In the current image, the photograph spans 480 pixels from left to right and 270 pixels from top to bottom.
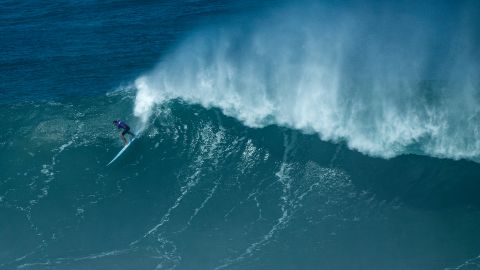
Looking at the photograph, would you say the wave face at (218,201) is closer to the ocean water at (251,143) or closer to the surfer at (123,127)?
the ocean water at (251,143)

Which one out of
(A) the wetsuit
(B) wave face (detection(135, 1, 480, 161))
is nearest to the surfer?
(A) the wetsuit

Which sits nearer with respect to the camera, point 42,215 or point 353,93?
point 42,215

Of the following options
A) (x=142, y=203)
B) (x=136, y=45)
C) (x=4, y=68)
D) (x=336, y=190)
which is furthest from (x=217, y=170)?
(x=4, y=68)

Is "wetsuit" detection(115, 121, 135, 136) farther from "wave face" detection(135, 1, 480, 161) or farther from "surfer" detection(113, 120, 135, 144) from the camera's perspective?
"wave face" detection(135, 1, 480, 161)

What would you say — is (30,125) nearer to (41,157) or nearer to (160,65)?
(41,157)

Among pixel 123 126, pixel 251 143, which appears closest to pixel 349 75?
pixel 251 143

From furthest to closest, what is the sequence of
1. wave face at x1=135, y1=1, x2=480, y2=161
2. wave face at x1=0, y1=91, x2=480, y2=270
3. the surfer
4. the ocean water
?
the surfer < wave face at x1=135, y1=1, x2=480, y2=161 < the ocean water < wave face at x1=0, y1=91, x2=480, y2=270
